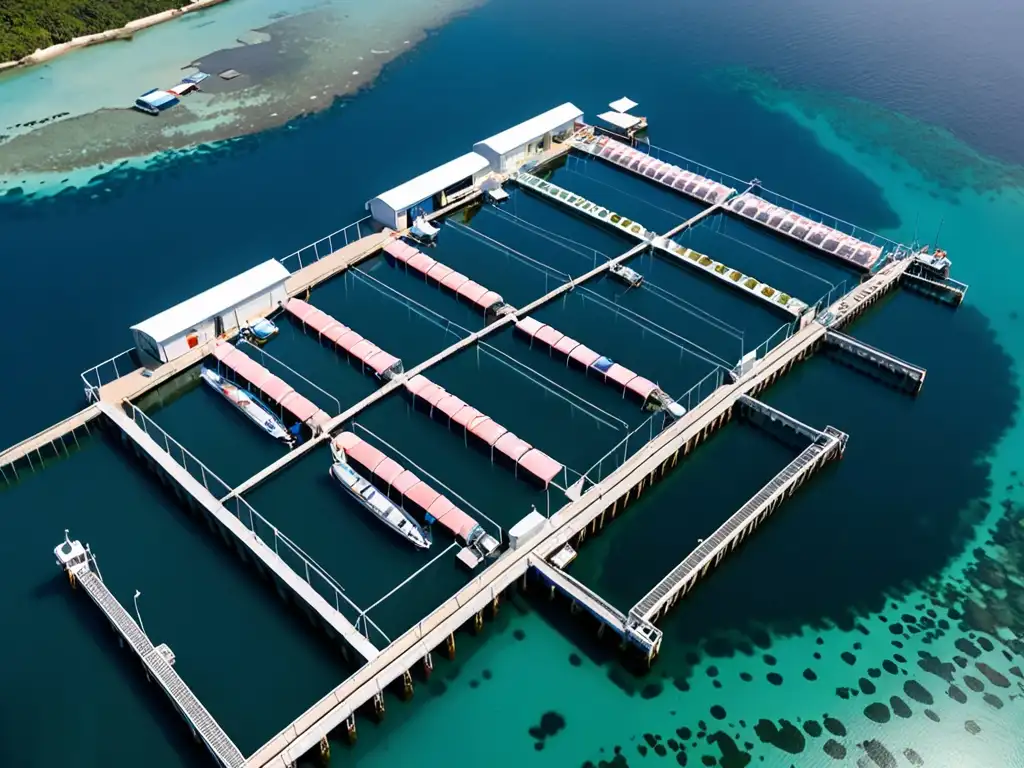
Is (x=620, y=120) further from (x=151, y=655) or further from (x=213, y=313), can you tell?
(x=151, y=655)

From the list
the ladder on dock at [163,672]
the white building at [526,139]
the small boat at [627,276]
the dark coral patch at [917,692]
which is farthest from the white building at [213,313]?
the dark coral patch at [917,692]

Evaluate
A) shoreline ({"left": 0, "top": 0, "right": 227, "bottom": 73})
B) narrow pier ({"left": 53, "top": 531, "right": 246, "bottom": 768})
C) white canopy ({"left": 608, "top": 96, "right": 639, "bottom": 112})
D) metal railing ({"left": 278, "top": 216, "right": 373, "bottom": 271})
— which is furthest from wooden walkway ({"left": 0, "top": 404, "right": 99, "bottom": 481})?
shoreline ({"left": 0, "top": 0, "right": 227, "bottom": 73})

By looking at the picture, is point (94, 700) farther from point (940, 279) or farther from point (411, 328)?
point (940, 279)

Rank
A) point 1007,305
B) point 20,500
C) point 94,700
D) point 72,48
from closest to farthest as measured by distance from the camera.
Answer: point 94,700, point 20,500, point 1007,305, point 72,48

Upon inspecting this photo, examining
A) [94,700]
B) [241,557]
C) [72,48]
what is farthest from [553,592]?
[72,48]

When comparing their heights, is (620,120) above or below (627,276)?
above

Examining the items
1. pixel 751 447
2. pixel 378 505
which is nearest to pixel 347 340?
pixel 378 505
